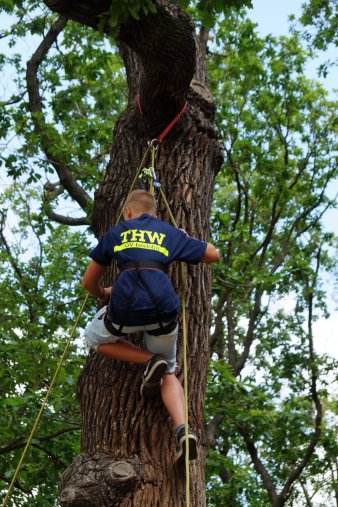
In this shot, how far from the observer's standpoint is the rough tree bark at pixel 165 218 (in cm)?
306

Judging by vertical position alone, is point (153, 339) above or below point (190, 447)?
above

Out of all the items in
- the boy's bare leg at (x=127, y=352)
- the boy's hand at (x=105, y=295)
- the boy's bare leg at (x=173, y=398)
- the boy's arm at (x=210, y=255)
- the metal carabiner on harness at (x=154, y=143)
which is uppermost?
the metal carabiner on harness at (x=154, y=143)

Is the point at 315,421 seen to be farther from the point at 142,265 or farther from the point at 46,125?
the point at 142,265

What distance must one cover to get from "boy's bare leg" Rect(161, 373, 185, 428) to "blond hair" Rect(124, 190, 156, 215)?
3.02 feet

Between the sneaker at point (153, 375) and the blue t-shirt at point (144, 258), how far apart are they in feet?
0.66

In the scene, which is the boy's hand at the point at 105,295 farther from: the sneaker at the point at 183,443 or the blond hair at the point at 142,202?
the sneaker at the point at 183,443

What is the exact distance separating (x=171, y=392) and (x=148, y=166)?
155cm

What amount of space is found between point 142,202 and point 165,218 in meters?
0.33

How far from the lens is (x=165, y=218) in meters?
3.99

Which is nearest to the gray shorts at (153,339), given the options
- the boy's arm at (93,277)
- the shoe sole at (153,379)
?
the shoe sole at (153,379)

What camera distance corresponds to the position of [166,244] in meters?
3.49

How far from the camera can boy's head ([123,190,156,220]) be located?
3.70 m

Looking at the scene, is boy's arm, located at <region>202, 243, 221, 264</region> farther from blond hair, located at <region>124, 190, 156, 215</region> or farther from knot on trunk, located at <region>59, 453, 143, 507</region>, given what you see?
knot on trunk, located at <region>59, 453, 143, 507</region>

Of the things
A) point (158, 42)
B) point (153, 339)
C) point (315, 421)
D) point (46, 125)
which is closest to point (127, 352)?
point (153, 339)
